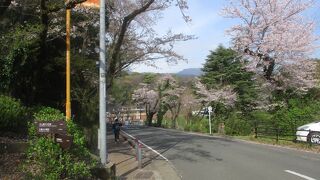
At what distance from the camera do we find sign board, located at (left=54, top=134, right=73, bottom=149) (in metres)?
9.66

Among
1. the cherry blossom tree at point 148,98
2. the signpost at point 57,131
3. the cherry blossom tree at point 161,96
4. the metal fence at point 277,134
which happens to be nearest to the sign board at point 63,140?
the signpost at point 57,131

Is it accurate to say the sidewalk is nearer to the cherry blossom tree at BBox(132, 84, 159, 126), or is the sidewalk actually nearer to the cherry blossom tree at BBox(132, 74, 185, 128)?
the cherry blossom tree at BBox(132, 74, 185, 128)

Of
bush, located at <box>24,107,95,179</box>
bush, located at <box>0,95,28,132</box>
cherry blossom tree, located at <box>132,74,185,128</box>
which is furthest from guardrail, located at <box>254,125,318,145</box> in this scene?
cherry blossom tree, located at <box>132,74,185,128</box>

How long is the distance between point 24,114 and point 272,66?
3121 centimetres

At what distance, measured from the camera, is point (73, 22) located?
23.2 meters

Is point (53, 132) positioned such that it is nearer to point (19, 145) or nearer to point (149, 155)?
point (19, 145)

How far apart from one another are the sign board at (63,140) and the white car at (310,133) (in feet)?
62.6

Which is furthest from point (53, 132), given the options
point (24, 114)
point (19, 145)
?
point (24, 114)

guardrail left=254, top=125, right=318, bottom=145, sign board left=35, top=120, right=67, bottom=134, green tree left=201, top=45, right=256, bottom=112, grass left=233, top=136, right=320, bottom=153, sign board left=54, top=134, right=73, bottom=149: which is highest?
green tree left=201, top=45, right=256, bottom=112

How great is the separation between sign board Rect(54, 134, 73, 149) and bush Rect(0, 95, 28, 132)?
3623 millimetres

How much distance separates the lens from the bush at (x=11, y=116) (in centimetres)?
1273

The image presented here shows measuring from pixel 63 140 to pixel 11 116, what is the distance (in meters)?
3.91

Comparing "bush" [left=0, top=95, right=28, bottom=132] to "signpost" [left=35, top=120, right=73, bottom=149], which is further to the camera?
"bush" [left=0, top=95, right=28, bottom=132]

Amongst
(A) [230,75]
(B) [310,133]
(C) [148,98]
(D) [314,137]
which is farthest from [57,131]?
(C) [148,98]
